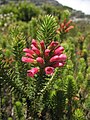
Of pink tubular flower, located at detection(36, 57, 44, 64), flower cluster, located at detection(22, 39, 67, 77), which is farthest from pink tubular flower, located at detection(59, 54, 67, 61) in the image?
pink tubular flower, located at detection(36, 57, 44, 64)

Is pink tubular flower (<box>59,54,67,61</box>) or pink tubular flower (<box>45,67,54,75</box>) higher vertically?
pink tubular flower (<box>59,54,67,61</box>)

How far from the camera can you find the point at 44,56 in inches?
75.4

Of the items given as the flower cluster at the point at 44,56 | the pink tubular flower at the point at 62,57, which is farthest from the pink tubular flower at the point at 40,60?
the pink tubular flower at the point at 62,57

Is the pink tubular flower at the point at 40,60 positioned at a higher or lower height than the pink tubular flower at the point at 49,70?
higher

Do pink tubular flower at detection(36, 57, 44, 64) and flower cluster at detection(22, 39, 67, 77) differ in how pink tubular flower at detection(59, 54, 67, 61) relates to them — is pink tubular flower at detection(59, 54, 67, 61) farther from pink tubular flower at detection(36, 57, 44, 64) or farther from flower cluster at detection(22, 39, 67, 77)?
pink tubular flower at detection(36, 57, 44, 64)

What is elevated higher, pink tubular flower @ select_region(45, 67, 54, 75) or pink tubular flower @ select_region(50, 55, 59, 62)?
pink tubular flower @ select_region(50, 55, 59, 62)

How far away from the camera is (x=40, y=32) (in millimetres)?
2014

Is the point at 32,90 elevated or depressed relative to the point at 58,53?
depressed

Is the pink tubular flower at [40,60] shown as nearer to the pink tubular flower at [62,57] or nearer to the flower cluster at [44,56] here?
the flower cluster at [44,56]

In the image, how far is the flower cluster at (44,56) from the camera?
1.86 metres

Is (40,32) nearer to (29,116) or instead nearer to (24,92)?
(24,92)

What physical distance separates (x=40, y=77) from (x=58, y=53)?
0.74ft

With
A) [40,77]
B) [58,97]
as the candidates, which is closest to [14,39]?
[40,77]

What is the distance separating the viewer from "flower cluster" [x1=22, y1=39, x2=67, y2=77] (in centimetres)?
186
